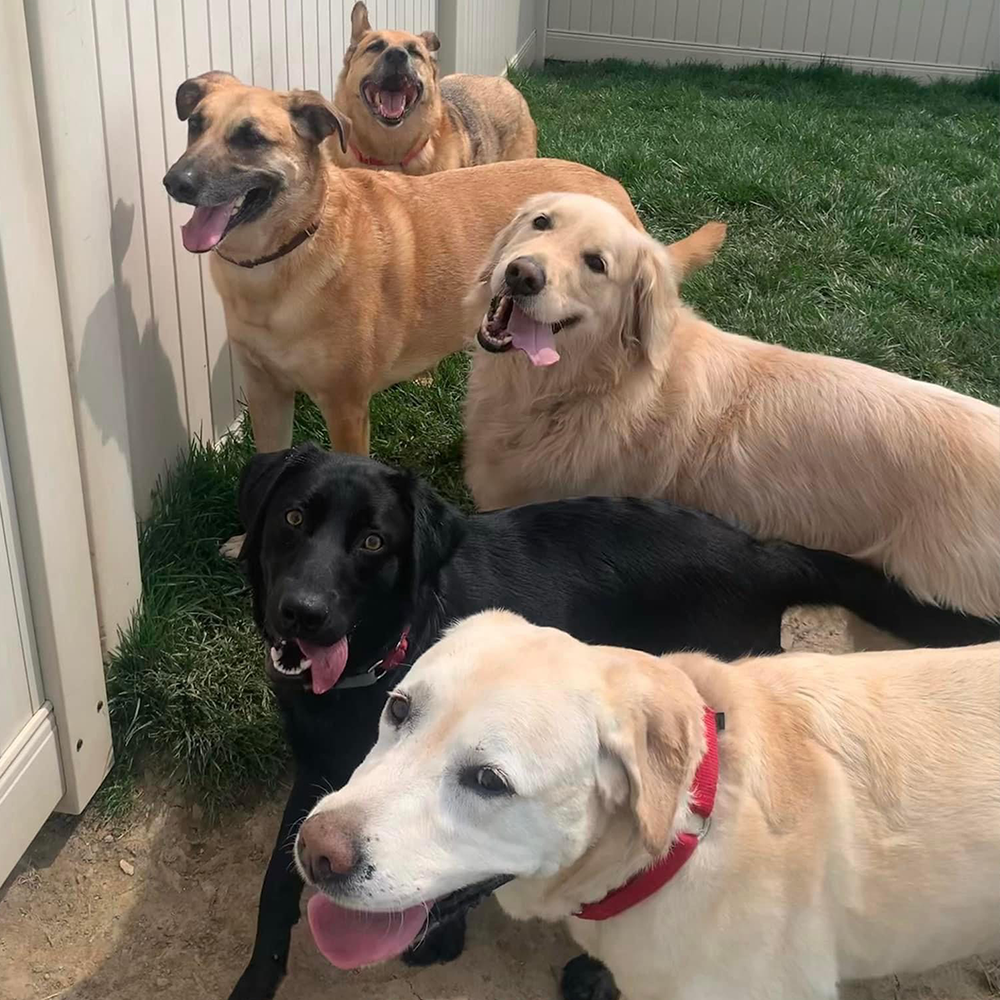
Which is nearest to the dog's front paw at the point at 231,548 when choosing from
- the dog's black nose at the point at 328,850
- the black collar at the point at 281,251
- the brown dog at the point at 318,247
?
the brown dog at the point at 318,247

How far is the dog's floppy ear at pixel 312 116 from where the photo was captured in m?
3.19

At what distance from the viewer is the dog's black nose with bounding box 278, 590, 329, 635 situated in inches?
80.7

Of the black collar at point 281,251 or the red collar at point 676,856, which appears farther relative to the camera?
the black collar at point 281,251

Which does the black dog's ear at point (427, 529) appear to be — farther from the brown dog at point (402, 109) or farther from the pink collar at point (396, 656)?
the brown dog at point (402, 109)

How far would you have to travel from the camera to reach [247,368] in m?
3.42

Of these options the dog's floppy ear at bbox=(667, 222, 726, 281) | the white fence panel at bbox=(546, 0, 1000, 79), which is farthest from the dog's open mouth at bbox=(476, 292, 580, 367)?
the white fence panel at bbox=(546, 0, 1000, 79)

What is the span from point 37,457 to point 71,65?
842 mm

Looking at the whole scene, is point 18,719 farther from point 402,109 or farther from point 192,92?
point 402,109

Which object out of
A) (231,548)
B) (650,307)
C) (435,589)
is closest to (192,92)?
(231,548)

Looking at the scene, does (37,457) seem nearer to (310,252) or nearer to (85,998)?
(85,998)

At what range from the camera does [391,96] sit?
4.57 m

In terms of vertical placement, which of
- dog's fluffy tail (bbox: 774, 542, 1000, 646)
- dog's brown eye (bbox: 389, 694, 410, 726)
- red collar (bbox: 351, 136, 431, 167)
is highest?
red collar (bbox: 351, 136, 431, 167)

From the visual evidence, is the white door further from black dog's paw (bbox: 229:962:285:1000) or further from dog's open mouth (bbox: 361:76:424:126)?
dog's open mouth (bbox: 361:76:424:126)

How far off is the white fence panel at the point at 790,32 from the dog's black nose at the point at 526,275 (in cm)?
1042
